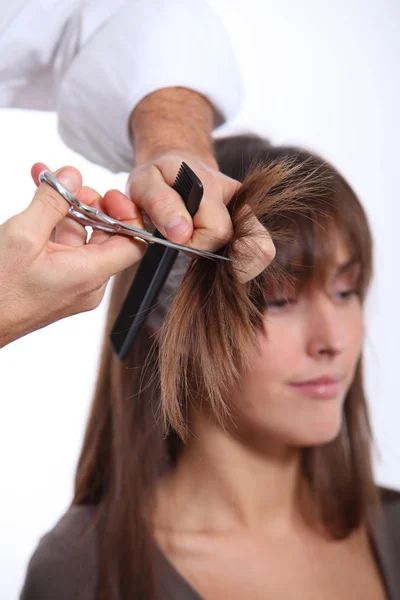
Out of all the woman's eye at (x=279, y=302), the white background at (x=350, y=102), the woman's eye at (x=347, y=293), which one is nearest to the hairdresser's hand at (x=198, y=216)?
the woman's eye at (x=279, y=302)

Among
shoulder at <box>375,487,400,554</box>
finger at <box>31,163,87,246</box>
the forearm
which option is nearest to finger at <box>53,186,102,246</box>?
finger at <box>31,163,87,246</box>

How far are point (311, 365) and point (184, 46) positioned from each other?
20.5 inches

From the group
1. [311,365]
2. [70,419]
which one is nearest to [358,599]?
[311,365]

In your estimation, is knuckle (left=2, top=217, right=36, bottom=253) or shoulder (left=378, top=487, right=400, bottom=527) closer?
knuckle (left=2, top=217, right=36, bottom=253)

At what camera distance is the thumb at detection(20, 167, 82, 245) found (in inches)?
27.4

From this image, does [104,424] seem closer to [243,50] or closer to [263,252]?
[263,252]

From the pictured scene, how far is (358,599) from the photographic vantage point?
124 centimetres

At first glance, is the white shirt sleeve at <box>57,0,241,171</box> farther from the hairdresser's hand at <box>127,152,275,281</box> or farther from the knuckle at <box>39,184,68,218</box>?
the knuckle at <box>39,184,68,218</box>

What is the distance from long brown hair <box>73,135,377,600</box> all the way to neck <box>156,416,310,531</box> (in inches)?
1.2

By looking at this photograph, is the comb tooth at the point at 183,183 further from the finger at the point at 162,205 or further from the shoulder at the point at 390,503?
the shoulder at the point at 390,503

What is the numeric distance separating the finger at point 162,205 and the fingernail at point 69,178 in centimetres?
9

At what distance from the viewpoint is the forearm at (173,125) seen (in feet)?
3.40

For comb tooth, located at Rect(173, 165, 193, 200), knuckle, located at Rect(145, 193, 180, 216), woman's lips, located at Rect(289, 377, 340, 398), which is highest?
comb tooth, located at Rect(173, 165, 193, 200)

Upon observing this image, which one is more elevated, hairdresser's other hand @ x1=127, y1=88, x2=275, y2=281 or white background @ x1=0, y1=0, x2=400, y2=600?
white background @ x1=0, y1=0, x2=400, y2=600
